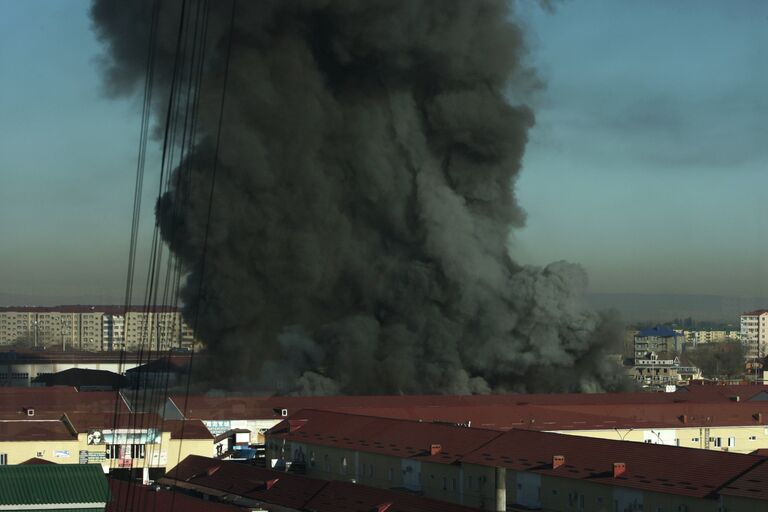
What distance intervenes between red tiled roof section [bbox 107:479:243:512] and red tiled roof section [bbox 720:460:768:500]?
6.44m

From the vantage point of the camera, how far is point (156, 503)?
19.7 m

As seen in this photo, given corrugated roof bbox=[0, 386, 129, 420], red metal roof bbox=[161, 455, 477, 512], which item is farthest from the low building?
corrugated roof bbox=[0, 386, 129, 420]

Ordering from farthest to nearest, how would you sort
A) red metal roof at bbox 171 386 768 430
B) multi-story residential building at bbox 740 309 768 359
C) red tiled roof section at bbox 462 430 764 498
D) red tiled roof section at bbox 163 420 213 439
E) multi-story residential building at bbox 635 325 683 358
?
multi-story residential building at bbox 740 309 768 359 < multi-story residential building at bbox 635 325 683 358 < red metal roof at bbox 171 386 768 430 < red tiled roof section at bbox 163 420 213 439 < red tiled roof section at bbox 462 430 764 498

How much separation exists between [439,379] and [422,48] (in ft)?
33.7

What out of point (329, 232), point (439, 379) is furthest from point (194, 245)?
point (439, 379)

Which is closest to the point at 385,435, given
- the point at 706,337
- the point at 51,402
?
the point at 51,402

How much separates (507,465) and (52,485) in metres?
8.07

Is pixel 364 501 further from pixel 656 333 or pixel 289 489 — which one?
pixel 656 333

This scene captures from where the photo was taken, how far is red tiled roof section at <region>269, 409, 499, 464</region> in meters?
25.1

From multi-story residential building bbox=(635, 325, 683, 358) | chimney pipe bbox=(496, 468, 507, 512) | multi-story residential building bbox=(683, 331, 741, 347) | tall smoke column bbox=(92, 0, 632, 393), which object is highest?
multi-story residential building bbox=(683, 331, 741, 347)

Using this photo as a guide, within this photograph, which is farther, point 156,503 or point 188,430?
point 188,430

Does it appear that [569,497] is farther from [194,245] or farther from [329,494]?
[194,245]

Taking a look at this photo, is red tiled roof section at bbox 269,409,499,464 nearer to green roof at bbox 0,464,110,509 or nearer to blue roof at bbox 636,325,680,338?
green roof at bbox 0,464,110,509

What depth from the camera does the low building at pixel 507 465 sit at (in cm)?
1952
